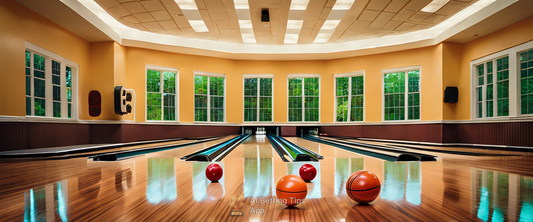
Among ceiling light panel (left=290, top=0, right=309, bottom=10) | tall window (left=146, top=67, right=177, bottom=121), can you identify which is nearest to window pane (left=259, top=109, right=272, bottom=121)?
tall window (left=146, top=67, right=177, bottom=121)

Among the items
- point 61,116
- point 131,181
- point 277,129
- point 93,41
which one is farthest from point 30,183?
point 277,129

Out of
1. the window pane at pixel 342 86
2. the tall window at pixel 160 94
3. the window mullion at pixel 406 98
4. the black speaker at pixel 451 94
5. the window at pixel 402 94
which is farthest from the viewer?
the window pane at pixel 342 86

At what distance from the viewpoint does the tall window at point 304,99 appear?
11266 mm

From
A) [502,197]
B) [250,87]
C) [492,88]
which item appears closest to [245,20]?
[250,87]

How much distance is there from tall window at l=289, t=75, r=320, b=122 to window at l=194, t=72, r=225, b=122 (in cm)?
277

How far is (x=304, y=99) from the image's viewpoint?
11312 millimetres

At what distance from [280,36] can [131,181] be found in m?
7.59

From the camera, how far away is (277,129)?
11320 millimetres

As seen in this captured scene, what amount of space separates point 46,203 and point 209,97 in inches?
368

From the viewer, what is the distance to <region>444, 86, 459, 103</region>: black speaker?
823 centimetres

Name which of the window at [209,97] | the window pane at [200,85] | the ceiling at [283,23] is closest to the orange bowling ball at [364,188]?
the ceiling at [283,23]

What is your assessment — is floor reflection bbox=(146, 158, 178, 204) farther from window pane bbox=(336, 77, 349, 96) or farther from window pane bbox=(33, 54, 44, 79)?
window pane bbox=(336, 77, 349, 96)

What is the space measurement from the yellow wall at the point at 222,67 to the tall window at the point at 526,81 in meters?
0.38

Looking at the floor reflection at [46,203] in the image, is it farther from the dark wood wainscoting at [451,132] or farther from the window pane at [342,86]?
the window pane at [342,86]
